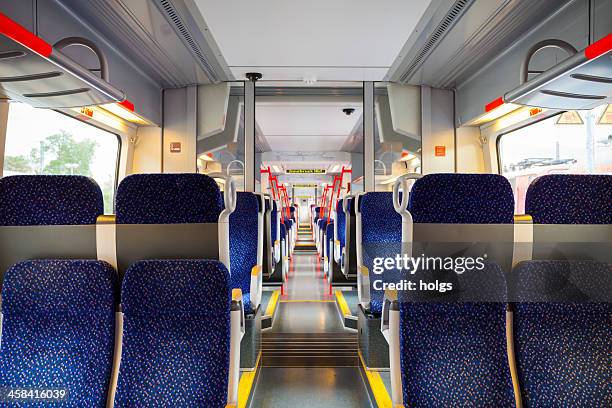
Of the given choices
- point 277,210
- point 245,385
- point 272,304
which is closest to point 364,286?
point 245,385

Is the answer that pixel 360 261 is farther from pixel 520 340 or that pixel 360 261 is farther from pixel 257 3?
pixel 257 3

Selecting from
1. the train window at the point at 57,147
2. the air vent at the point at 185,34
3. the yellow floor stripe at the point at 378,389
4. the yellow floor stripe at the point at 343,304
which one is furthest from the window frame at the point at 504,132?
the train window at the point at 57,147

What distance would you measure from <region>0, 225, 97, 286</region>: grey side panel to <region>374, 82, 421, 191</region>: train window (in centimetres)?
418

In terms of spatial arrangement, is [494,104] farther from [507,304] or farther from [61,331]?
[61,331]

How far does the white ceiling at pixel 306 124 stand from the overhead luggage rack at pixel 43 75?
11.6 feet

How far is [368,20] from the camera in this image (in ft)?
11.6

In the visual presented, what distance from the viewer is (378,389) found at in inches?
103

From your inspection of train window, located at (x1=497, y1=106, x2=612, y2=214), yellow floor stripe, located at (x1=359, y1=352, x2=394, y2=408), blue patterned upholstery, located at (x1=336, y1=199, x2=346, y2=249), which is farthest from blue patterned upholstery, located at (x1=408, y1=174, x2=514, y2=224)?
blue patterned upholstery, located at (x1=336, y1=199, x2=346, y2=249)

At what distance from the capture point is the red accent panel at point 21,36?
1775mm

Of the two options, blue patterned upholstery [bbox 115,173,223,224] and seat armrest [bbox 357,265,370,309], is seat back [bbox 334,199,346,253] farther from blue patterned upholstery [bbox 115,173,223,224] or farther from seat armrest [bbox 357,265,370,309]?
blue patterned upholstery [bbox 115,173,223,224]

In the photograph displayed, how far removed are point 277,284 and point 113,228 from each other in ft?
12.7

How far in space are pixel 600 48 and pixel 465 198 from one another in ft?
3.62

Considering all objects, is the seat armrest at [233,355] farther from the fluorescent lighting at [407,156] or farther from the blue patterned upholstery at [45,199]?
the fluorescent lighting at [407,156]

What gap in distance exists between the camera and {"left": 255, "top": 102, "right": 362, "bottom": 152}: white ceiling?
6.32 m
